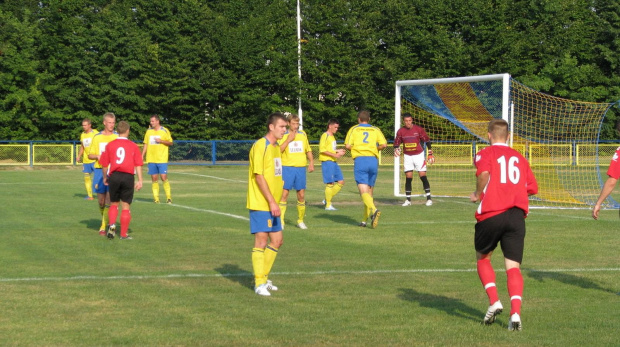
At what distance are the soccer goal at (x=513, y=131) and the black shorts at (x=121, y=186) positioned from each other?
8.27 meters

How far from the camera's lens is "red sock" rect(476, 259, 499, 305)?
23.5 feet

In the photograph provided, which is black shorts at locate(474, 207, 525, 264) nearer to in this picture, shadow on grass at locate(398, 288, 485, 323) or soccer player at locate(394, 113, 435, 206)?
shadow on grass at locate(398, 288, 485, 323)

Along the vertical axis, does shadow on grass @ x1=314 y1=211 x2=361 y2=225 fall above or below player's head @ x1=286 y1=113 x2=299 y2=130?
below

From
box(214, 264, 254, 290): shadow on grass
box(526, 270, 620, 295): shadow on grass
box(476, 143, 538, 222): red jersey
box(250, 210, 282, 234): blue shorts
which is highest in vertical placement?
box(476, 143, 538, 222): red jersey

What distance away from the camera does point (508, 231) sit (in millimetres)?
7090

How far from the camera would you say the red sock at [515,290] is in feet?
22.8

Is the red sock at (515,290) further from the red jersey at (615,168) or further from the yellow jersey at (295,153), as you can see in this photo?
the yellow jersey at (295,153)

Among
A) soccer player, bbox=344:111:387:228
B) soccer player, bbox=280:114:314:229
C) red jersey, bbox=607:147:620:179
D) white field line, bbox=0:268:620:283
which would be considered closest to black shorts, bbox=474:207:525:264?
red jersey, bbox=607:147:620:179

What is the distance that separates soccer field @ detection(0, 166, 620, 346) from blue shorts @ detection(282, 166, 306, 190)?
79cm

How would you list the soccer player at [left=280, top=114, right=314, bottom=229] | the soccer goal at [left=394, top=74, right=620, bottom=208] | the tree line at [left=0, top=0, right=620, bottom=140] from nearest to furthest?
the soccer player at [left=280, top=114, right=314, bottom=229], the soccer goal at [left=394, top=74, right=620, bottom=208], the tree line at [left=0, top=0, right=620, bottom=140]

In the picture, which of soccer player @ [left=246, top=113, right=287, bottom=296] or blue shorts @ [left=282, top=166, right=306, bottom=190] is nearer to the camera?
soccer player @ [left=246, top=113, right=287, bottom=296]

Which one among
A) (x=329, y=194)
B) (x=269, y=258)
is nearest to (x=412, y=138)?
(x=329, y=194)

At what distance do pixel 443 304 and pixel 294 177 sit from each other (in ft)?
23.1

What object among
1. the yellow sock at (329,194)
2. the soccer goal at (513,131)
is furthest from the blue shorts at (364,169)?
the soccer goal at (513,131)
